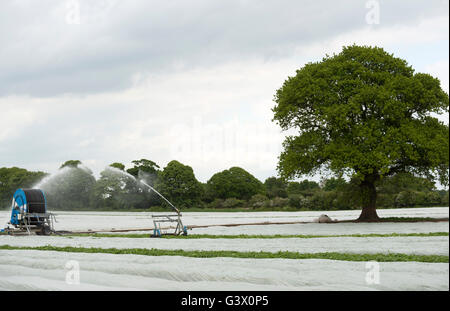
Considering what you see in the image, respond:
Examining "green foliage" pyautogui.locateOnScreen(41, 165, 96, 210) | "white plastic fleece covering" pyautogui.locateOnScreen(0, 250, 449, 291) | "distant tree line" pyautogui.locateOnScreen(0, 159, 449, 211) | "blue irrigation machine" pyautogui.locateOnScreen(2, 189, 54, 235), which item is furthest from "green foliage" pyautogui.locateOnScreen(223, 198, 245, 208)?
"white plastic fleece covering" pyautogui.locateOnScreen(0, 250, 449, 291)

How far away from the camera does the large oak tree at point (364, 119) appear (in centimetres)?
3628

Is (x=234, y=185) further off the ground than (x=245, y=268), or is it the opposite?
(x=234, y=185)

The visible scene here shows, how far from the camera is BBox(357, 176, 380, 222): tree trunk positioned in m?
40.2

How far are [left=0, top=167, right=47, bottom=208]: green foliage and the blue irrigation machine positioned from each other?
7703cm

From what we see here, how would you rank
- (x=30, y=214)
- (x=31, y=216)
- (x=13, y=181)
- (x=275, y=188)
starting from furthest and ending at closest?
(x=13, y=181)
(x=275, y=188)
(x=30, y=214)
(x=31, y=216)

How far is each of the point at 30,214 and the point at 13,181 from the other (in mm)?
87640

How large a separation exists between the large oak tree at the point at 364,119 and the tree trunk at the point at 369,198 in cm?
8

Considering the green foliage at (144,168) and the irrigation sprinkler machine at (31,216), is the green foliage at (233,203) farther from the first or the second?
the irrigation sprinkler machine at (31,216)

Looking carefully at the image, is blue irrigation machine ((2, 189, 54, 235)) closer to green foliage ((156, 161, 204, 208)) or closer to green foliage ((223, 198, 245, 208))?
green foliage ((156, 161, 204, 208))

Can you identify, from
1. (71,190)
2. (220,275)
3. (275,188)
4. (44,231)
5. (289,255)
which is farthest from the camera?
(275,188)

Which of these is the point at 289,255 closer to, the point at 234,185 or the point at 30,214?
the point at 30,214

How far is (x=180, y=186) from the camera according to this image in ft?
316

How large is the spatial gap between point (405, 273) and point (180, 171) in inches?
3377

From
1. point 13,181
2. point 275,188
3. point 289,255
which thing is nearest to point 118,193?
point 13,181
